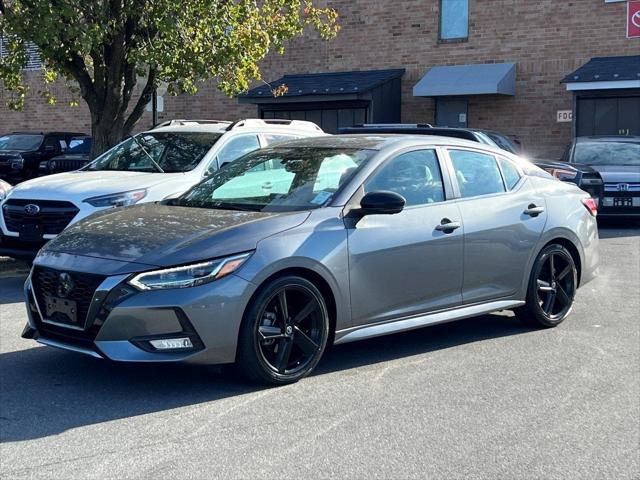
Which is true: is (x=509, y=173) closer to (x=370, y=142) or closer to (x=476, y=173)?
(x=476, y=173)

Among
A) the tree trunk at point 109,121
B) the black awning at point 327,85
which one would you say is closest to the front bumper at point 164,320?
the tree trunk at point 109,121

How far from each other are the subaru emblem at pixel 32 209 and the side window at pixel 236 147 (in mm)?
2071

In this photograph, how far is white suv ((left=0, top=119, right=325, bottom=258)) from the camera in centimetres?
895

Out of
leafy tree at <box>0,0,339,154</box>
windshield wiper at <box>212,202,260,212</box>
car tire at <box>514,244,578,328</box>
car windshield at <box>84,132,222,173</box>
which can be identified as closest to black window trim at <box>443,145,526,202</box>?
car tire at <box>514,244,578,328</box>

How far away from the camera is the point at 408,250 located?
6.14 metres

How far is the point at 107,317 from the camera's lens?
511cm

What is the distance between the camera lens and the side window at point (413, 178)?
6.25 m

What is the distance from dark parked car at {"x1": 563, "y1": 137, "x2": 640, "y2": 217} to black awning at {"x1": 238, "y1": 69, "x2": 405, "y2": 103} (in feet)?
22.3

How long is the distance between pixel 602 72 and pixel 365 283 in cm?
1595

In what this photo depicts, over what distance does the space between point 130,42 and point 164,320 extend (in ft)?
29.1

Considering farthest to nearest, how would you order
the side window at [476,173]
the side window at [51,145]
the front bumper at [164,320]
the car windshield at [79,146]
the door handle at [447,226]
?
the car windshield at [79,146] < the side window at [51,145] < the side window at [476,173] < the door handle at [447,226] < the front bumper at [164,320]

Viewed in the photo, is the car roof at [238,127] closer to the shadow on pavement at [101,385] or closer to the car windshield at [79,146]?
the shadow on pavement at [101,385]

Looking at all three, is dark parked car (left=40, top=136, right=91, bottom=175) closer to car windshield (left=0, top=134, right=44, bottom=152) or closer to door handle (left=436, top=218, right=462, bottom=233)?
car windshield (left=0, top=134, right=44, bottom=152)

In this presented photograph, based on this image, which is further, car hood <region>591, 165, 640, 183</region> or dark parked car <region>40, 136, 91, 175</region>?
dark parked car <region>40, 136, 91, 175</region>
